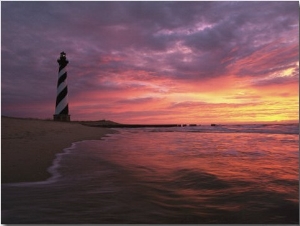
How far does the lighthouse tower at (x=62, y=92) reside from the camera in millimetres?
29719

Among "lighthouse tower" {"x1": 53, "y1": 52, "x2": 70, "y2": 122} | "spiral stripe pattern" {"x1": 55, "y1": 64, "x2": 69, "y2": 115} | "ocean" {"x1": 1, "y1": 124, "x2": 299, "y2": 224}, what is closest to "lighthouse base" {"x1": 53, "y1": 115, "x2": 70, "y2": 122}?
"lighthouse tower" {"x1": 53, "y1": 52, "x2": 70, "y2": 122}

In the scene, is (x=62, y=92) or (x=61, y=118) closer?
(x=62, y=92)

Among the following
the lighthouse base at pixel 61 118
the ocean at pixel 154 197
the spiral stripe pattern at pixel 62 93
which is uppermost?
the spiral stripe pattern at pixel 62 93

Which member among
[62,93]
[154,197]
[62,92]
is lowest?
[154,197]

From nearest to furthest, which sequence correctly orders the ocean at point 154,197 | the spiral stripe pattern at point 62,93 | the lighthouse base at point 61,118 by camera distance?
1. the ocean at point 154,197
2. the spiral stripe pattern at point 62,93
3. the lighthouse base at point 61,118

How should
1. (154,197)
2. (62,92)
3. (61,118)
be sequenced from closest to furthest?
1. (154,197)
2. (62,92)
3. (61,118)

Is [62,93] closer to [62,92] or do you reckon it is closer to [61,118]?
[62,92]

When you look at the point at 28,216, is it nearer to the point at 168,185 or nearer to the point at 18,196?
the point at 18,196

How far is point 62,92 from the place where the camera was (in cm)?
2980

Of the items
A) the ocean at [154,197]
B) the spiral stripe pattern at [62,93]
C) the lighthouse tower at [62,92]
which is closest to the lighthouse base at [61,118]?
the lighthouse tower at [62,92]

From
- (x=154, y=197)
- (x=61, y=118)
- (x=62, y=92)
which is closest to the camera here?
(x=154, y=197)

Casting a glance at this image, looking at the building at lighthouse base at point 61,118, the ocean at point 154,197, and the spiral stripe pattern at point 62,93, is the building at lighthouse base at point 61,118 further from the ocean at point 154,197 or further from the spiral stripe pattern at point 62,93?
the ocean at point 154,197

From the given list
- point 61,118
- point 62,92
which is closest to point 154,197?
point 62,92

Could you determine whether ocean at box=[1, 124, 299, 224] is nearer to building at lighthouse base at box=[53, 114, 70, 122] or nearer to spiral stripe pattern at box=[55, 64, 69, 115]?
spiral stripe pattern at box=[55, 64, 69, 115]
